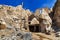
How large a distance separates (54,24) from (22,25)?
31.3 ft

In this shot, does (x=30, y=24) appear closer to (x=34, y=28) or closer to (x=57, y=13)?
(x=34, y=28)

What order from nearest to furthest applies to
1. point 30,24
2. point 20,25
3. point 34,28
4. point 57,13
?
point 20,25 → point 34,28 → point 30,24 → point 57,13

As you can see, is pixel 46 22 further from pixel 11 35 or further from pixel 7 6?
pixel 11 35

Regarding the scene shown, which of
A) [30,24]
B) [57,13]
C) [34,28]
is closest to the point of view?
[34,28]

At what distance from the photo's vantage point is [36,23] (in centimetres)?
4750

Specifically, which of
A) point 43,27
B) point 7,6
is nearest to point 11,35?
point 43,27

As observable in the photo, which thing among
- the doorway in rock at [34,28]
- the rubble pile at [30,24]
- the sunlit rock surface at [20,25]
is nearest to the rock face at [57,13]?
the rubble pile at [30,24]

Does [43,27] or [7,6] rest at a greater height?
[7,6]

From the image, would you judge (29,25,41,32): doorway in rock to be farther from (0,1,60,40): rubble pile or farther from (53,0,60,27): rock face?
(53,0,60,27): rock face

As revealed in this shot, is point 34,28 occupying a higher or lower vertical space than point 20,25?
lower

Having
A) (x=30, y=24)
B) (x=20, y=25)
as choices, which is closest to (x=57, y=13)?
(x=30, y=24)

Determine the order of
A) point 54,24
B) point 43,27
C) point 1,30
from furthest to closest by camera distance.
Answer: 1. point 54,24
2. point 43,27
3. point 1,30

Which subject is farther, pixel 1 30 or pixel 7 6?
pixel 7 6

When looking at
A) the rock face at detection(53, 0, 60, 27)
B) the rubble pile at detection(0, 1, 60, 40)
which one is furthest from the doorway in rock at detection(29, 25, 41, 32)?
the rock face at detection(53, 0, 60, 27)
